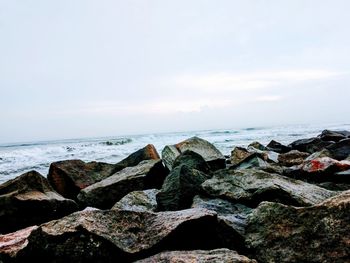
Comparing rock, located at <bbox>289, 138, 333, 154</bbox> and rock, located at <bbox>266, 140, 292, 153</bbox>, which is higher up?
rock, located at <bbox>289, 138, 333, 154</bbox>

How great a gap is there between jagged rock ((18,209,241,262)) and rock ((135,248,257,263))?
189 millimetres

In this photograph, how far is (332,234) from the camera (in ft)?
8.13

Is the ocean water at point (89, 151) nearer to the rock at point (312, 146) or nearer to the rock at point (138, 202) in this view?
the rock at point (312, 146)

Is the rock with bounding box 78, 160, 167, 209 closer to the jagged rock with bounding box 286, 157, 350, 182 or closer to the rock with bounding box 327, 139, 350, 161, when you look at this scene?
the jagged rock with bounding box 286, 157, 350, 182

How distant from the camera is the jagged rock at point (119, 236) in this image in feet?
8.45

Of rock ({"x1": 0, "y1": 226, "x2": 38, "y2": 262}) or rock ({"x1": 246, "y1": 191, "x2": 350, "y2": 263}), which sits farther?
rock ({"x1": 0, "y1": 226, "x2": 38, "y2": 262})

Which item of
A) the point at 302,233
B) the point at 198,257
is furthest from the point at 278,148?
the point at 198,257

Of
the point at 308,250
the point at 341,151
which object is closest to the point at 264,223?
the point at 308,250

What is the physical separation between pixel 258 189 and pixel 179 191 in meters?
0.88

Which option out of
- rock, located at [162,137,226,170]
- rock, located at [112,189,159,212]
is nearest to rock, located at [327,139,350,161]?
rock, located at [162,137,226,170]

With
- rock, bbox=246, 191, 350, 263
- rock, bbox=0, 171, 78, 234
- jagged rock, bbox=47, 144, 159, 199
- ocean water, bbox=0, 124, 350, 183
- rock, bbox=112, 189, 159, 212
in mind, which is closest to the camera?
rock, bbox=246, 191, 350, 263

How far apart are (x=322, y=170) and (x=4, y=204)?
4.31m

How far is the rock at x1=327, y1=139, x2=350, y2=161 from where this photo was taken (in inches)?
322

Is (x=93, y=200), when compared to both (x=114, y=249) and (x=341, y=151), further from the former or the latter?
(x=341, y=151)
